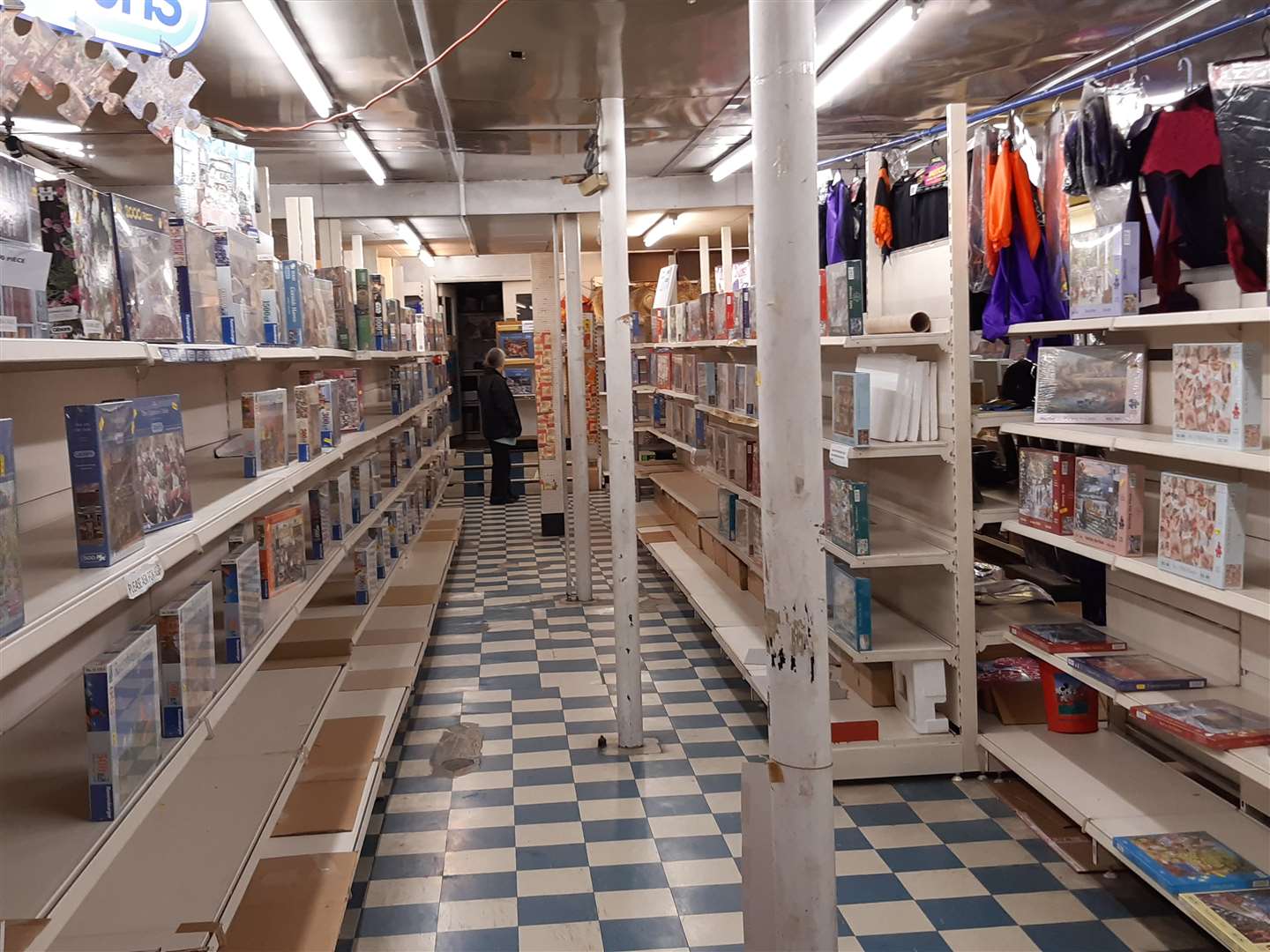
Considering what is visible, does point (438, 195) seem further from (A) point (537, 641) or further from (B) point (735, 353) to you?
(A) point (537, 641)

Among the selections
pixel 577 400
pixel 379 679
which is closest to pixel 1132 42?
pixel 577 400

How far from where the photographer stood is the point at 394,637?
6.19 metres

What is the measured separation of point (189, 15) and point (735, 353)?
5.92m

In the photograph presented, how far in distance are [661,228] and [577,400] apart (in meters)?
4.38

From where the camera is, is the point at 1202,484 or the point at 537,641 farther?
the point at 537,641

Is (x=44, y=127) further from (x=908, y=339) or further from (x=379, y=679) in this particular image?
(x=908, y=339)

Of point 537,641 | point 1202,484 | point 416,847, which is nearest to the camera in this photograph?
point 1202,484

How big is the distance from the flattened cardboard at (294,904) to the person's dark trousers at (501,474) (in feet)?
34.9

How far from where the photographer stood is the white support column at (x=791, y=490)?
6.75 ft

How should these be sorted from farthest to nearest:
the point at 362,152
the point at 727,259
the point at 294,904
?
the point at 727,259 → the point at 362,152 → the point at 294,904

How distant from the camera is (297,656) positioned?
4.85 metres

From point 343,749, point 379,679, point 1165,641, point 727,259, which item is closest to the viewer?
point 1165,641

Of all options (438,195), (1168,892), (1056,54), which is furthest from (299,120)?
(1168,892)

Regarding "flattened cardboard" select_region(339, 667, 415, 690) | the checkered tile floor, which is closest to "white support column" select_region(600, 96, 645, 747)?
the checkered tile floor
